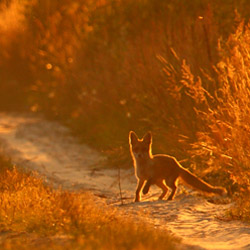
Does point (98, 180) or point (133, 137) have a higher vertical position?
point (133, 137)

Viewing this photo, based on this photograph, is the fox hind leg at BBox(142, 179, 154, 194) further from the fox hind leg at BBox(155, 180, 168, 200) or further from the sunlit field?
the sunlit field

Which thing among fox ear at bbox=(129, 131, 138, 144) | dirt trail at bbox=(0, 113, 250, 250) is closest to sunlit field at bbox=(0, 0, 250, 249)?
dirt trail at bbox=(0, 113, 250, 250)

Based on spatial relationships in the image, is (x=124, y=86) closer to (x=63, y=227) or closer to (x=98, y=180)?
(x=98, y=180)

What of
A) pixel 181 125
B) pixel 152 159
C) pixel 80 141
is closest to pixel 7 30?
pixel 80 141

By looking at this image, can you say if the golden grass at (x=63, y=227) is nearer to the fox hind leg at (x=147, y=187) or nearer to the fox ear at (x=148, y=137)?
the fox hind leg at (x=147, y=187)

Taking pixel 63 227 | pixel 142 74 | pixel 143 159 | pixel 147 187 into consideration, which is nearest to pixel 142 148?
pixel 143 159

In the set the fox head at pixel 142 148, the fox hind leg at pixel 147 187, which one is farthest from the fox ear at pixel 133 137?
the fox hind leg at pixel 147 187

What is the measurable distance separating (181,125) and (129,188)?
1286 mm

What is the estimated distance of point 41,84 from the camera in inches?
707

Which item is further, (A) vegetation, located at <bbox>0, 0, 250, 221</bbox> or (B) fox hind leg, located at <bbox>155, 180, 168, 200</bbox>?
(B) fox hind leg, located at <bbox>155, 180, 168, 200</bbox>

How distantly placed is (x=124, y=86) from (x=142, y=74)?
1.20m

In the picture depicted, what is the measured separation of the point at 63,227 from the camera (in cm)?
635

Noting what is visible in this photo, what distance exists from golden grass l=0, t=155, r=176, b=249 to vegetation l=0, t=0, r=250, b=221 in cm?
183

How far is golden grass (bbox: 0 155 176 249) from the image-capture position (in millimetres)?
5785
